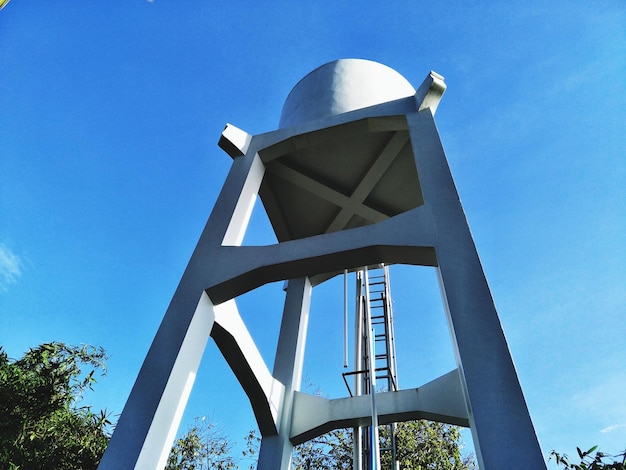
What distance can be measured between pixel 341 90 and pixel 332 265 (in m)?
3.56

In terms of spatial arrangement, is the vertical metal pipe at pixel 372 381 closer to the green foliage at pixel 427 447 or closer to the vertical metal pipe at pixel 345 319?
the vertical metal pipe at pixel 345 319

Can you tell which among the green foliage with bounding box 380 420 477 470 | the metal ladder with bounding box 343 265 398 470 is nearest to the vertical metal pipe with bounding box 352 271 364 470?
the metal ladder with bounding box 343 265 398 470

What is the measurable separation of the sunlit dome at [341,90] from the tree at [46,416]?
7754mm

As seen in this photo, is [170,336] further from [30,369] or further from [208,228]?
[30,369]

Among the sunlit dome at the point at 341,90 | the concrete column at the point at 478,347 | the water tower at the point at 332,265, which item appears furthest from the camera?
the sunlit dome at the point at 341,90

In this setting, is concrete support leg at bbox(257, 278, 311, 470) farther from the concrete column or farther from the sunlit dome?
the concrete column

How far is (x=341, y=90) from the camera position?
7629mm

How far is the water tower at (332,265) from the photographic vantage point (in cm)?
404

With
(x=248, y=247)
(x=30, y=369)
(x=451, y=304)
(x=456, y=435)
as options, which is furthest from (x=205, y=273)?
(x=456, y=435)

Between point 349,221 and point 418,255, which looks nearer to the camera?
point 418,255

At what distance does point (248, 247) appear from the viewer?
18.7 feet

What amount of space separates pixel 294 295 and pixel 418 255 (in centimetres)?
380

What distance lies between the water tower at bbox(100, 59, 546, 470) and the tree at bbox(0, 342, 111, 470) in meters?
5.94

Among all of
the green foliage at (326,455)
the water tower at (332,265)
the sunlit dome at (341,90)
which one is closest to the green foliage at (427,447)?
the green foliage at (326,455)
